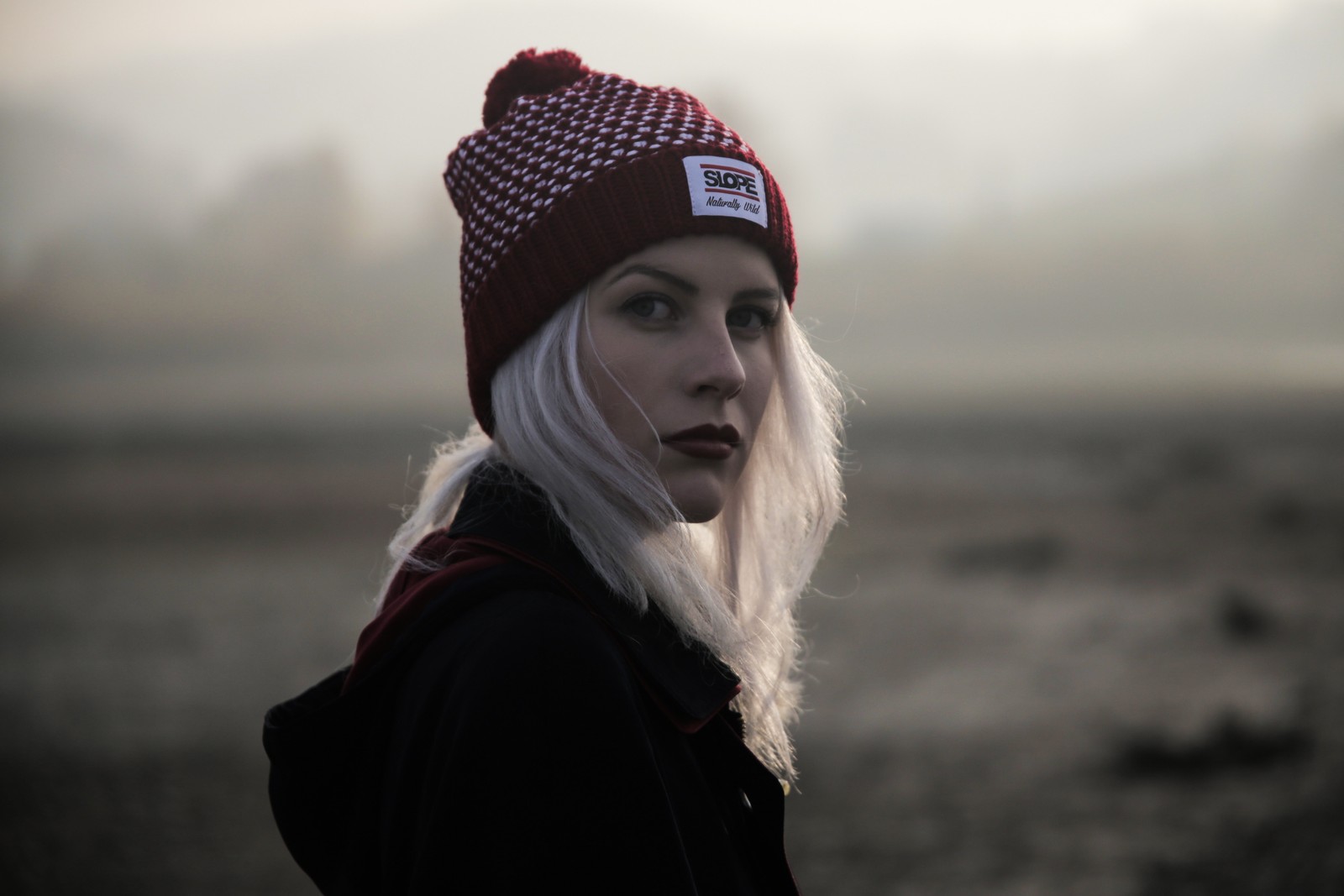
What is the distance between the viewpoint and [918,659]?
1350cm

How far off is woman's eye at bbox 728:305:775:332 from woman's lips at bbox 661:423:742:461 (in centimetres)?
24

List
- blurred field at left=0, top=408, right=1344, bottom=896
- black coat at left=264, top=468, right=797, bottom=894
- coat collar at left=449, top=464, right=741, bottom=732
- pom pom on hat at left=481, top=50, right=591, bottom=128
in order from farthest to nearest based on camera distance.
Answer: blurred field at left=0, top=408, right=1344, bottom=896
pom pom on hat at left=481, top=50, right=591, bottom=128
coat collar at left=449, top=464, right=741, bottom=732
black coat at left=264, top=468, right=797, bottom=894

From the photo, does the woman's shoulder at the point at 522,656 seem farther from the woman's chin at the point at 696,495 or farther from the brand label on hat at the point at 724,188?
the brand label on hat at the point at 724,188

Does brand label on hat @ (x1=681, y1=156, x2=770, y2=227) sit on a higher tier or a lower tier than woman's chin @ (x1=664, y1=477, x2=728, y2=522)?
higher

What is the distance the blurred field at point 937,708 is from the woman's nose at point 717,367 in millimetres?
888

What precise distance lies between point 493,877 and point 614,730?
0.79 ft

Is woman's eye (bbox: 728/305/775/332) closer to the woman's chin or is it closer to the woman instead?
the woman

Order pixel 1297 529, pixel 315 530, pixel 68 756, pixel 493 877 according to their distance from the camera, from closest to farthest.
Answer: pixel 493 877 → pixel 68 756 → pixel 1297 529 → pixel 315 530

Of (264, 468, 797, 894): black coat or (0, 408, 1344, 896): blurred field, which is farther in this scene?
(0, 408, 1344, 896): blurred field

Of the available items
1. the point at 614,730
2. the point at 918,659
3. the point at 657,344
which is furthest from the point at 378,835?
the point at 918,659

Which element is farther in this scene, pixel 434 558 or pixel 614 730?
pixel 434 558

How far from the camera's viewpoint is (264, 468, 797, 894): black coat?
4.51 feet

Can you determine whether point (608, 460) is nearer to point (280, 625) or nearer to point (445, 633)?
point (445, 633)

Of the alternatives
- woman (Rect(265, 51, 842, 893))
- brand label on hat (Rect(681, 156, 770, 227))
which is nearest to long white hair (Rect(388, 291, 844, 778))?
woman (Rect(265, 51, 842, 893))
